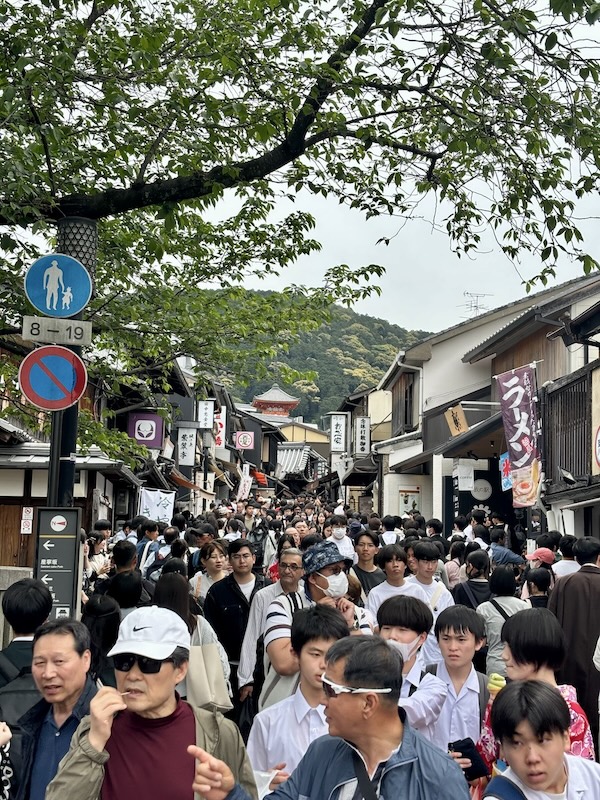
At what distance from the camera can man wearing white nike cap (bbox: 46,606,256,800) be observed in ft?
10.6

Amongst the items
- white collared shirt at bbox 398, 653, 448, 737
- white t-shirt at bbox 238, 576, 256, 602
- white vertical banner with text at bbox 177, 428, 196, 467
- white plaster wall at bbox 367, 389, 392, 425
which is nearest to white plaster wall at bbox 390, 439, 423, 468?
white vertical banner with text at bbox 177, 428, 196, 467

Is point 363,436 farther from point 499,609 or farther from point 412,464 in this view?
point 499,609

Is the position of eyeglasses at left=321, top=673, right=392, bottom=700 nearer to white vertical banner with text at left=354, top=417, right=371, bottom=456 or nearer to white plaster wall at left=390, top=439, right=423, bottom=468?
white plaster wall at left=390, top=439, right=423, bottom=468

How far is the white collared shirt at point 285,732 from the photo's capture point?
4.21 m

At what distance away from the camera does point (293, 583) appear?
7.25 m

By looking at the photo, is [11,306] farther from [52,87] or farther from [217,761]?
[217,761]

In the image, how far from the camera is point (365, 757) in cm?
304

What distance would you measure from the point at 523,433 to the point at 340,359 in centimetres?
10007

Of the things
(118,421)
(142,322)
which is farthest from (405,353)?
(142,322)

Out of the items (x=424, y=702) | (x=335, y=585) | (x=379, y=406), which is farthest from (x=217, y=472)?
(x=424, y=702)

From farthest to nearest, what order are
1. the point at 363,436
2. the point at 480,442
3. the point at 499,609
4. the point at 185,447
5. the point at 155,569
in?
the point at 363,436 < the point at 185,447 < the point at 480,442 < the point at 155,569 < the point at 499,609

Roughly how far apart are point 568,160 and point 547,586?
3724mm

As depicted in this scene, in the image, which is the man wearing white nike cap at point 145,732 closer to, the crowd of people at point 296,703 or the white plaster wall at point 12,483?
the crowd of people at point 296,703

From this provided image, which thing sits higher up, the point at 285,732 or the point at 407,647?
the point at 407,647
